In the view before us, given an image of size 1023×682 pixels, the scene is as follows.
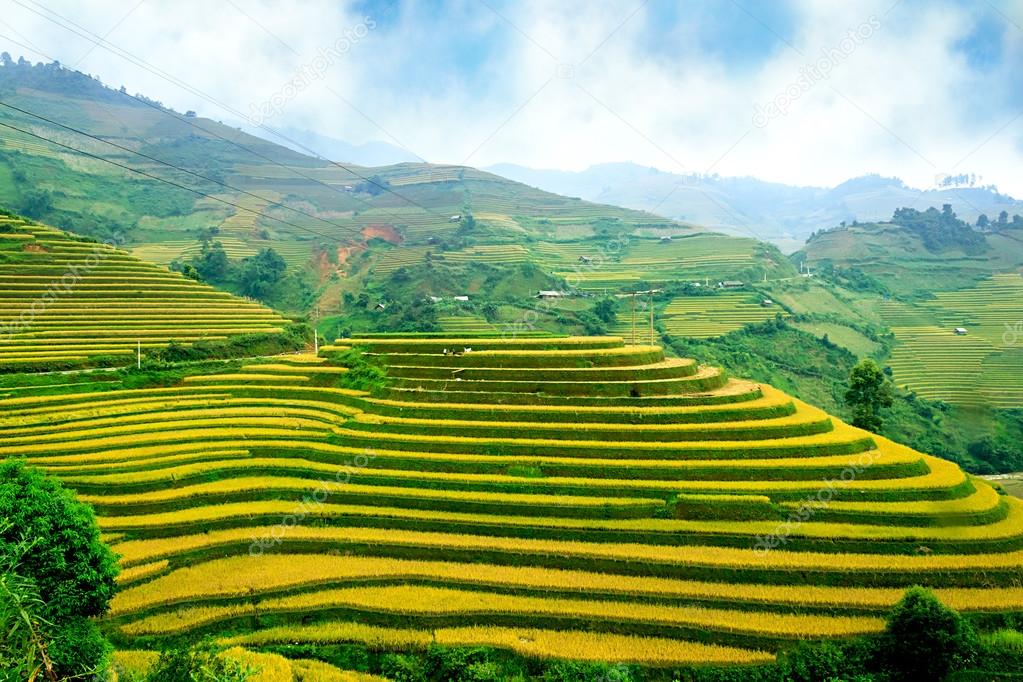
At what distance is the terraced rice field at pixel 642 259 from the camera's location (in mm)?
78125

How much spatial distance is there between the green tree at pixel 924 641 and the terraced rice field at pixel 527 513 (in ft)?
3.26

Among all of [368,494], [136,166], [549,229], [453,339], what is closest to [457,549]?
[368,494]

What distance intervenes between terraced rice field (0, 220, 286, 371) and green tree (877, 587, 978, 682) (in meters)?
33.2

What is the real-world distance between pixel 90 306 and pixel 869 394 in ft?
146

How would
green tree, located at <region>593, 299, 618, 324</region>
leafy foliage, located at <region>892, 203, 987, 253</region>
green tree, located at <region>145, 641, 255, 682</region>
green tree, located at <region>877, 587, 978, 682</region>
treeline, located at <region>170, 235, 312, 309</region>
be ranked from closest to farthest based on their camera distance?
green tree, located at <region>145, 641, 255, 682</region> < green tree, located at <region>877, 587, 978, 682</region> < green tree, located at <region>593, 299, 618, 324</region> < treeline, located at <region>170, 235, 312, 309</region> < leafy foliage, located at <region>892, 203, 987, 253</region>

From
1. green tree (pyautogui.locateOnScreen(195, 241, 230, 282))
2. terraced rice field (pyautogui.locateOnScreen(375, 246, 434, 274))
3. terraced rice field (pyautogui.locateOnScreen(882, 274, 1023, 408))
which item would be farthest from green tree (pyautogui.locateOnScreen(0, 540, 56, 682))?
terraced rice field (pyautogui.locateOnScreen(375, 246, 434, 274))

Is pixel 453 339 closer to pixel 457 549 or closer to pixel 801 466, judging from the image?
pixel 457 549

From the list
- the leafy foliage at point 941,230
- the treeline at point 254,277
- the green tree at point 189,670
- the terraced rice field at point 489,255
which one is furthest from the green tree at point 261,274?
the leafy foliage at point 941,230

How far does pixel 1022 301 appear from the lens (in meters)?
67.4

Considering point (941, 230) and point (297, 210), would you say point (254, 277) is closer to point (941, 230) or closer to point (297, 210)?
point (297, 210)

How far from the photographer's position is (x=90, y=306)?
118 feet

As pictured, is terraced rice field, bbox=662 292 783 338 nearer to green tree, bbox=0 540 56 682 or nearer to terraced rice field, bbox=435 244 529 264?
terraced rice field, bbox=435 244 529 264

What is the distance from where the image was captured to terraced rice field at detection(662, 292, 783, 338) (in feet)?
198

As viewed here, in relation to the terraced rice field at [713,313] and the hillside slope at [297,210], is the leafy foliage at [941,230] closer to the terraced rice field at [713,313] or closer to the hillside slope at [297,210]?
the hillside slope at [297,210]
